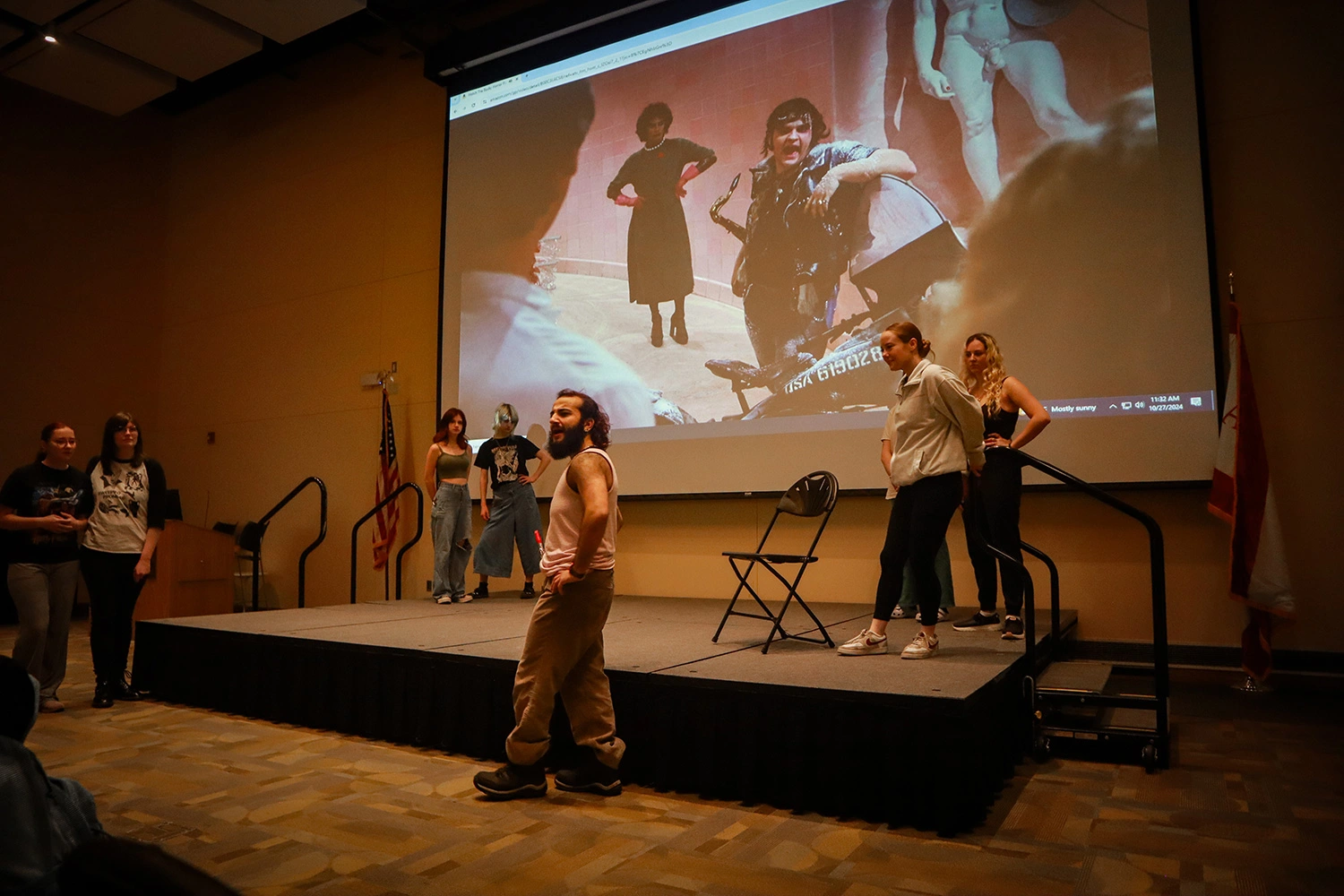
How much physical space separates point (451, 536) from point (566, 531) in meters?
3.19

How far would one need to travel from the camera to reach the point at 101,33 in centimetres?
736

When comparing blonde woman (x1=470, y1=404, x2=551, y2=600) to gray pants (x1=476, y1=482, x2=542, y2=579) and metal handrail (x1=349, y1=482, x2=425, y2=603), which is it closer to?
gray pants (x1=476, y1=482, x2=542, y2=579)

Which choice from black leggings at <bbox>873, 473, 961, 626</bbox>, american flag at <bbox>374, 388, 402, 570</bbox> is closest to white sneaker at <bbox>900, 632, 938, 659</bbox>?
black leggings at <bbox>873, 473, 961, 626</bbox>

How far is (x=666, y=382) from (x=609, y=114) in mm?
2141

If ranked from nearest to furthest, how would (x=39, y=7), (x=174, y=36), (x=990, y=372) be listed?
(x=990, y=372) → (x=39, y=7) → (x=174, y=36)

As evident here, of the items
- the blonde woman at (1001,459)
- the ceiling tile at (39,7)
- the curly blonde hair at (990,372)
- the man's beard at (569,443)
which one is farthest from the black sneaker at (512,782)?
the ceiling tile at (39,7)

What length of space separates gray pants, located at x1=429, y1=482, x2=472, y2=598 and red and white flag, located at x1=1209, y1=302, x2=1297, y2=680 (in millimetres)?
4353

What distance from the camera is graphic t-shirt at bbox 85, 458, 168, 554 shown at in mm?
4285

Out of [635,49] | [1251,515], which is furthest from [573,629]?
[635,49]

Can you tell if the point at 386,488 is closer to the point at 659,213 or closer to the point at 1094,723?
the point at 659,213

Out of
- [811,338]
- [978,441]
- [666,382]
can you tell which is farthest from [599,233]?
[978,441]

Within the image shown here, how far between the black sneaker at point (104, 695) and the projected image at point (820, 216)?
130 inches

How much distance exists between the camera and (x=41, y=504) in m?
4.04

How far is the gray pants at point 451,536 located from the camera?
578 centimetres
